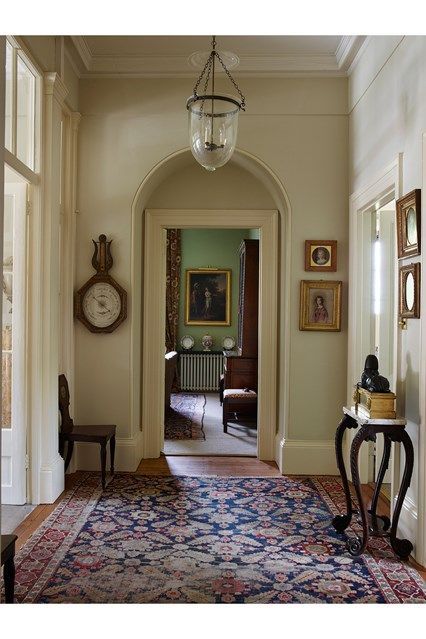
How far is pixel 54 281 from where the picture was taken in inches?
162

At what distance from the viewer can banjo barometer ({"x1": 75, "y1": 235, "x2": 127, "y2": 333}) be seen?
4777 mm

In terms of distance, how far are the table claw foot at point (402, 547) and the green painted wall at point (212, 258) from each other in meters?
7.46

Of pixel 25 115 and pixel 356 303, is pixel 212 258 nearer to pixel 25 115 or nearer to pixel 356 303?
pixel 356 303

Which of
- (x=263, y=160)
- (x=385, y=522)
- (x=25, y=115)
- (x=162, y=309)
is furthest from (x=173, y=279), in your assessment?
(x=385, y=522)

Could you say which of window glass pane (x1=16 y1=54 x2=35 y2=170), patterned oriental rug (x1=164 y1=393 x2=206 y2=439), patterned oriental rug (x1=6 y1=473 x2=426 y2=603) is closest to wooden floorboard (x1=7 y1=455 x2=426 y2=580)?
patterned oriental rug (x1=6 y1=473 x2=426 y2=603)

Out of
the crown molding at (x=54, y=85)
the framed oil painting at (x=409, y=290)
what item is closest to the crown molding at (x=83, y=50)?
the crown molding at (x=54, y=85)

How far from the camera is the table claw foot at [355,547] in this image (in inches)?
121

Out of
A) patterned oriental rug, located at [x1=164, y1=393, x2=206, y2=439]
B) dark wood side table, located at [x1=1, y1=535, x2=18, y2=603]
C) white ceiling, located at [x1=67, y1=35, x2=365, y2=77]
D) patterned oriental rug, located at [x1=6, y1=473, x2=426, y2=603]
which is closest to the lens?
dark wood side table, located at [x1=1, y1=535, x2=18, y2=603]

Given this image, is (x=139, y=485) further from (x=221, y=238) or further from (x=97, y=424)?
(x=221, y=238)

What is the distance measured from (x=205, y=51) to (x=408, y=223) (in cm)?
249

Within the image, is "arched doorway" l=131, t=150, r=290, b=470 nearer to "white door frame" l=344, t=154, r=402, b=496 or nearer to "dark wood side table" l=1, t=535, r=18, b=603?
"white door frame" l=344, t=154, r=402, b=496

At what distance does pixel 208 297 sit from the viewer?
34.3 ft

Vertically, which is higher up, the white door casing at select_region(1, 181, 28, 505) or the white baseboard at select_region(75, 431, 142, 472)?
the white door casing at select_region(1, 181, 28, 505)

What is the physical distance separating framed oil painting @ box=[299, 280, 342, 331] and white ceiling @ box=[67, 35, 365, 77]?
1950mm
